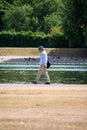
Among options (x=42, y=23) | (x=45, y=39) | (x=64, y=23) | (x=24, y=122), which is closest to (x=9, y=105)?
(x=24, y=122)

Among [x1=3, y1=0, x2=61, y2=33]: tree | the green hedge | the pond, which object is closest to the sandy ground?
Answer: the pond

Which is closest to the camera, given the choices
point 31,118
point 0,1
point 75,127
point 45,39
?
point 75,127

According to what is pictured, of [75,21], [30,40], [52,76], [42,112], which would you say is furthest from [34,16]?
[42,112]

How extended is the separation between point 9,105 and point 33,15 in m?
74.6

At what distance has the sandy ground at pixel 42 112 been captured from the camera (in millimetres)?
9500

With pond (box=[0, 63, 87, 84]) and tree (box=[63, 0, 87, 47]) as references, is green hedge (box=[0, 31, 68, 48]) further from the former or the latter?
pond (box=[0, 63, 87, 84])

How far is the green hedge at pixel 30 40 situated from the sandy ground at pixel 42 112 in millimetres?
50538

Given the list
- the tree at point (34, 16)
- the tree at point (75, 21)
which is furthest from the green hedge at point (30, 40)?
the tree at point (34, 16)

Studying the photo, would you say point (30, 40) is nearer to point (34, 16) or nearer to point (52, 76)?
point (34, 16)

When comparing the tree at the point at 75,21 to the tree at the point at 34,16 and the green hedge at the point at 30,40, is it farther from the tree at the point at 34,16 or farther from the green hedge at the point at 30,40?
the tree at the point at 34,16

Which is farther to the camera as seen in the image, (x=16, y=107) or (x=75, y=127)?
(x=16, y=107)

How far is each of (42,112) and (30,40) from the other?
57.1 metres

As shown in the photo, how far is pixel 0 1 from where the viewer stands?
96750mm

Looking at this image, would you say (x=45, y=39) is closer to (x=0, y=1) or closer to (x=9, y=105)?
(x=0, y=1)
